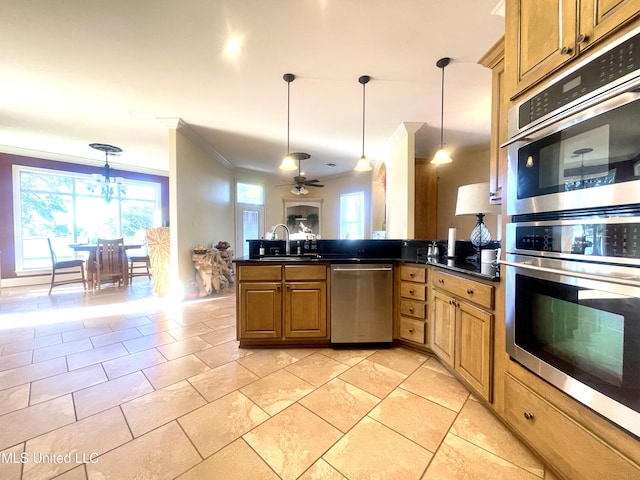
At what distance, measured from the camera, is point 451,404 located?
1.67m

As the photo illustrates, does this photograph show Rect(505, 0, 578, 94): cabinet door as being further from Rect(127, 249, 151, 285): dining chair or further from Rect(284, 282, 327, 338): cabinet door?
Rect(127, 249, 151, 285): dining chair

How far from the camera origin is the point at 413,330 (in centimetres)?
239

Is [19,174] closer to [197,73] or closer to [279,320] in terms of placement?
[197,73]

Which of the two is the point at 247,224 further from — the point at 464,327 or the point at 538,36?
the point at 538,36

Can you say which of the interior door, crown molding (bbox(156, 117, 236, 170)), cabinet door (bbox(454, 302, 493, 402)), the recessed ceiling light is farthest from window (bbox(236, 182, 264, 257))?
cabinet door (bbox(454, 302, 493, 402))

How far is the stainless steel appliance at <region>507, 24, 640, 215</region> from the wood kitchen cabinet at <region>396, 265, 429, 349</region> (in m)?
1.20

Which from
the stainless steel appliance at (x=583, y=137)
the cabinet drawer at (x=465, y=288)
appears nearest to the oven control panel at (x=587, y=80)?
the stainless steel appliance at (x=583, y=137)

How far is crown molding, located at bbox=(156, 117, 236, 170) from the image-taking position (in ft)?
12.6

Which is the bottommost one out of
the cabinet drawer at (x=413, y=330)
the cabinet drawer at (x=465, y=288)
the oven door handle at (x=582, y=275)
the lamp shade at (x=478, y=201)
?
the cabinet drawer at (x=413, y=330)

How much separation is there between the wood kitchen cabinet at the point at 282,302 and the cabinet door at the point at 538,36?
75.7 inches

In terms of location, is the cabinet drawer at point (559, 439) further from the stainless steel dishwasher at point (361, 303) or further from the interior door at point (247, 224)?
the interior door at point (247, 224)

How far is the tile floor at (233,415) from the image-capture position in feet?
3.97

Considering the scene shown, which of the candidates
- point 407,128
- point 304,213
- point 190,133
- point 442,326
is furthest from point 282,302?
point 304,213

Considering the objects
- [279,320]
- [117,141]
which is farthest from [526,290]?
[117,141]
